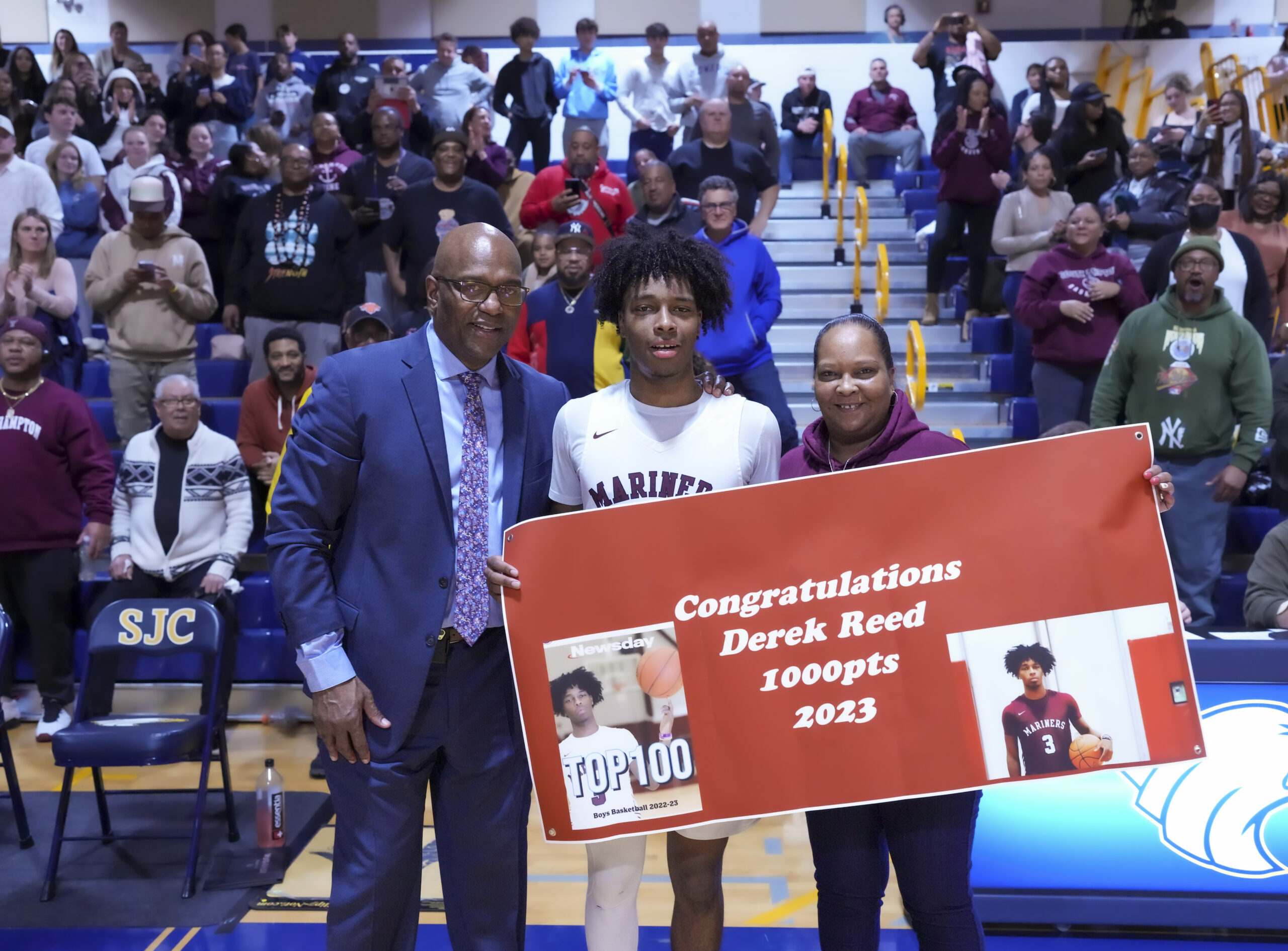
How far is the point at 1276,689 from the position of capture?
358 cm

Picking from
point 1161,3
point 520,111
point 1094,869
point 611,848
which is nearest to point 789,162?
point 520,111

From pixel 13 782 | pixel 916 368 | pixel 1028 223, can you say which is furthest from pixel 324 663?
pixel 1028 223

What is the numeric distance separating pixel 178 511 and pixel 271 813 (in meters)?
2.04

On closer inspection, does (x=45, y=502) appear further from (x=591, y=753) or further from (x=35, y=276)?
(x=591, y=753)

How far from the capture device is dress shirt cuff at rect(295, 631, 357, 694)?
8.13 feet

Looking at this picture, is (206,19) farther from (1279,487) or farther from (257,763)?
(1279,487)

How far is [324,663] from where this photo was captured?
2.48m

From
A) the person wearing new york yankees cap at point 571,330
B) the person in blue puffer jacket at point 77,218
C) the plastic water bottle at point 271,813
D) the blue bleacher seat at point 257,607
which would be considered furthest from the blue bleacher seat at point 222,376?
the plastic water bottle at point 271,813

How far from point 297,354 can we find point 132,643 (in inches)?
86.3

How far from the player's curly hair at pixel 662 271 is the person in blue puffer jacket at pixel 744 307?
2.66m

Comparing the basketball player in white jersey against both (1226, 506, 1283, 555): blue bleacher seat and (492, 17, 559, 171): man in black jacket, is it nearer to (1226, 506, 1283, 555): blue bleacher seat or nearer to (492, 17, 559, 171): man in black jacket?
(1226, 506, 1283, 555): blue bleacher seat

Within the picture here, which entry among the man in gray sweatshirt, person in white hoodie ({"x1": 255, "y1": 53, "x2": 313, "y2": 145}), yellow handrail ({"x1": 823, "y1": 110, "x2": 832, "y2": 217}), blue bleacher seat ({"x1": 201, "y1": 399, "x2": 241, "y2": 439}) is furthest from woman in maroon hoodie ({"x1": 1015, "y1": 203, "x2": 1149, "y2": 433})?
person in white hoodie ({"x1": 255, "y1": 53, "x2": 313, "y2": 145})

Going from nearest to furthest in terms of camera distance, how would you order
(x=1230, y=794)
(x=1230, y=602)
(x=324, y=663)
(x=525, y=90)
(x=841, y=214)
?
(x=324, y=663), (x=1230, y=794), (x=1230, y=602), (x=841, y=214), (x=525, y=90)

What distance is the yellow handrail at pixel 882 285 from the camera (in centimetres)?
833
